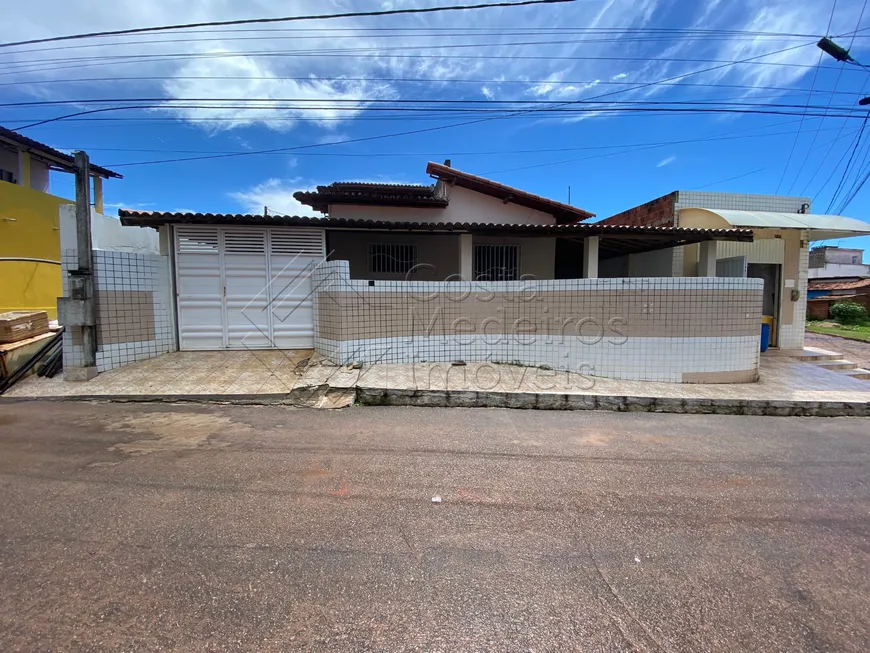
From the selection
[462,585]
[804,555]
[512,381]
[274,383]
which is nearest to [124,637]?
[462,585]

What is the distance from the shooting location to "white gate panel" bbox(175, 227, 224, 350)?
26.9 ft

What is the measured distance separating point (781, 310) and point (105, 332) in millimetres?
15742

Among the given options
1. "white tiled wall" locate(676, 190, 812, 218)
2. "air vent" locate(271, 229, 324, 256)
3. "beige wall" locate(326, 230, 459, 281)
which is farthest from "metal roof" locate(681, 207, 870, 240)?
"air vent" locate(271, 229, 324, 256)

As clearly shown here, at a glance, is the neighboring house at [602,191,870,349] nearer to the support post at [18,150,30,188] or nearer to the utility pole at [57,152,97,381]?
the utility pole at [57,152,97,381]

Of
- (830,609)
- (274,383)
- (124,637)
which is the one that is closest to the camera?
(124,637)

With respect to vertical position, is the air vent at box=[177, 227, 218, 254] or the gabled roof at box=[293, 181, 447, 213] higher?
the gabled roof at box=[293, 181, 447, 213]

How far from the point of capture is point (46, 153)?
51.9ft

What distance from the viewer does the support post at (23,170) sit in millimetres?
15195

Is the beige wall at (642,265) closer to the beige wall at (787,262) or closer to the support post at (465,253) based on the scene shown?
the beige wall at (787,262)

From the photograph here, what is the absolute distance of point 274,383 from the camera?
22.0ft

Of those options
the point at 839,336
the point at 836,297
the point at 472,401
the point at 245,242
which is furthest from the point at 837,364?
the point at 836,297

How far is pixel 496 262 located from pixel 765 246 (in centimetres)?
729

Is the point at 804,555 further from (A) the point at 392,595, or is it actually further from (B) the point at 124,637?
(B) the point at 124,637

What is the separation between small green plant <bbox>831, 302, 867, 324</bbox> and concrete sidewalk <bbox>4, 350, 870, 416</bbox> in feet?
59.6
